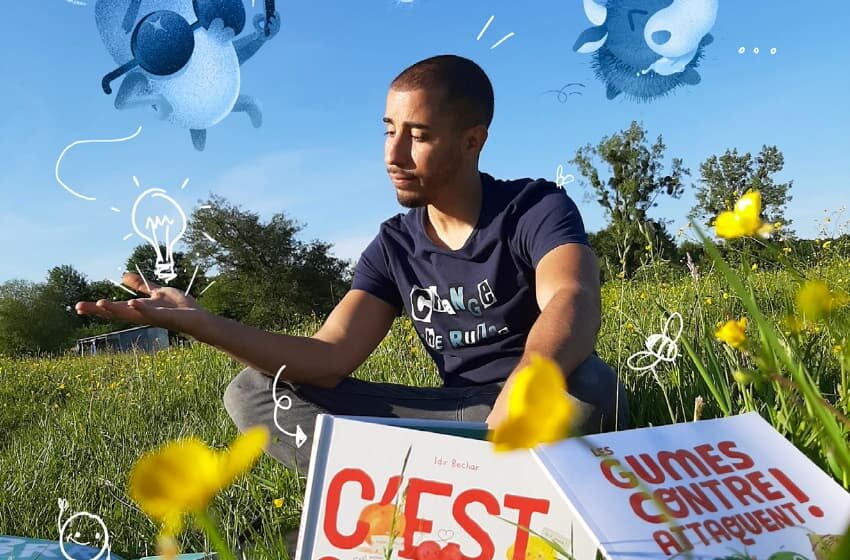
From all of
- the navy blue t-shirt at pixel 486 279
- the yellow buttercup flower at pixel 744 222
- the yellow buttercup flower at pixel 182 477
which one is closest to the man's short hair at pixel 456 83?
the navy blue t-shirt at pixel 486 279

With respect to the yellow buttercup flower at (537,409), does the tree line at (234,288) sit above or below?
above

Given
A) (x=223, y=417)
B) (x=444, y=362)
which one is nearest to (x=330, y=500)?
(x=444, y=362)

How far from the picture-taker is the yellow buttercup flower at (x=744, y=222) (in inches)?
22.5

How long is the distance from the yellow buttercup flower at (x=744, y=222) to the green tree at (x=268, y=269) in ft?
40.9

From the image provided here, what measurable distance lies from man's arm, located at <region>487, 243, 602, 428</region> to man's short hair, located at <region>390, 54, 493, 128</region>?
0.49m

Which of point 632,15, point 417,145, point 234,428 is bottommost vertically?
point 234,428

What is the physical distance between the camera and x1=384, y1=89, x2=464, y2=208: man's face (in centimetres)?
176

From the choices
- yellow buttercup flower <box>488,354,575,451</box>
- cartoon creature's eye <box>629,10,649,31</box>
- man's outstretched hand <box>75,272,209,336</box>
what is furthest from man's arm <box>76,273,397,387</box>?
yellow buttercup flower <box>488,354,575,451</box>

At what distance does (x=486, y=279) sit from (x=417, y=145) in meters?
0.37

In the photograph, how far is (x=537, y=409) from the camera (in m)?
0.23

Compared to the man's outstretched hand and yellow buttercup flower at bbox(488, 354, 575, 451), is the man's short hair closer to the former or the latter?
the man's outstretched hand

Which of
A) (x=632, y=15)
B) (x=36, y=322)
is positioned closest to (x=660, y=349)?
(x=632, y=15)

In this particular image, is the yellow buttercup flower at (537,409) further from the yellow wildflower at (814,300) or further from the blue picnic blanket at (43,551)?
the blue picnic blanket at (43,551)

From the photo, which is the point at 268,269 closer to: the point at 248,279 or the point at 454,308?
the point at 248,279
